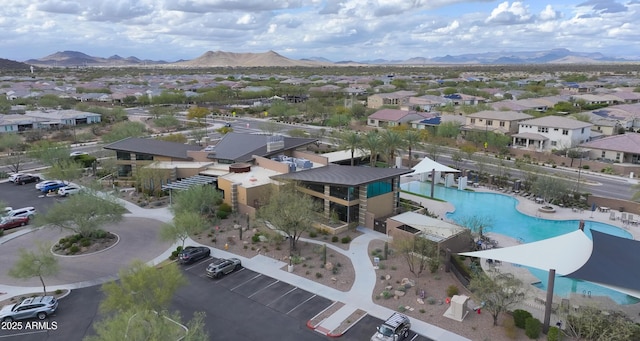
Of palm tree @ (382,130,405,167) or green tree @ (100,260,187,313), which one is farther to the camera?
palm tree @ (382,130,405,167)

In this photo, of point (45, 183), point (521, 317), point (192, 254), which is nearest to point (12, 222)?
point (45, 183)

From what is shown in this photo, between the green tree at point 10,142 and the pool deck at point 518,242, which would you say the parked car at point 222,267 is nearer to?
the pool deck at point 518,242

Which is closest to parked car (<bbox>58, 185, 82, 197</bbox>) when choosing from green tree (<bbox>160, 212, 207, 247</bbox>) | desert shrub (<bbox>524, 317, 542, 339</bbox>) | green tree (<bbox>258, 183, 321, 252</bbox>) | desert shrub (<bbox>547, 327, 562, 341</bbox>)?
green tree (<bbox>160, 212, 207, 247</bbox>)

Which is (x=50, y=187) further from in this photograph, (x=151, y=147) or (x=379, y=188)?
(x=379, y=188)

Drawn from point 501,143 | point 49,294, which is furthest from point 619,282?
point 501,143

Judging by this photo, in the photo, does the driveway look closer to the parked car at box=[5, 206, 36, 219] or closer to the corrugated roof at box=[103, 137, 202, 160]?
the parked car at box=[5, 206, 36, 219]

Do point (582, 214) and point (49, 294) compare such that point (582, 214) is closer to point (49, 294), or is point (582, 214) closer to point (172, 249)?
point (172, 249)
